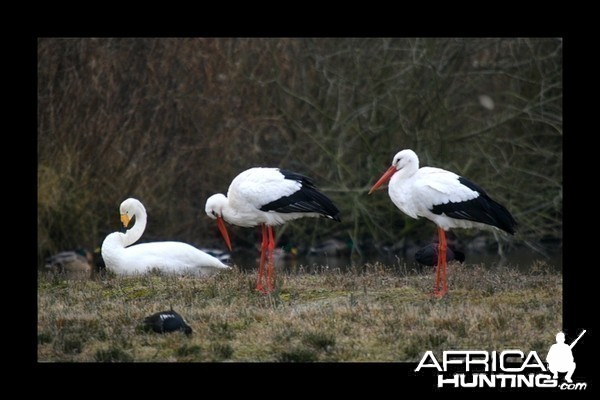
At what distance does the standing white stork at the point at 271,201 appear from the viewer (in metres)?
10.1

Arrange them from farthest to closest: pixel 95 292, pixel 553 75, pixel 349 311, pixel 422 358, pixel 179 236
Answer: pixel 179 236
pixel 553 75
pixel 95 292
pixel 349 311
pixel 422 358

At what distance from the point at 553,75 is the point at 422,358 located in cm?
1212

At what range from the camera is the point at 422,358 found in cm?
717

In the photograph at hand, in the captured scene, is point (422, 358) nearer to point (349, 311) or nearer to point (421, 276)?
point (349, 311)

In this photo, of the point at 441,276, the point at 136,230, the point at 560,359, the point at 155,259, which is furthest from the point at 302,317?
the point at 136,230

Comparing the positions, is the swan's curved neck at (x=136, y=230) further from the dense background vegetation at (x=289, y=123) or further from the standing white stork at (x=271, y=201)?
the dense background vegetation at (x=289, y=123)

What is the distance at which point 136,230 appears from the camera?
12.1 metres

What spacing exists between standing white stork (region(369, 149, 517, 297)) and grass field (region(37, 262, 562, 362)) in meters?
0.55

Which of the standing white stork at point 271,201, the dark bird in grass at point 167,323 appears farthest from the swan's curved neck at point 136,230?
the dark bird in grass at point 167,323

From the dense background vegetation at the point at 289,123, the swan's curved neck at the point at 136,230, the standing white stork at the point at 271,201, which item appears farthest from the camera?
the dense background vegetation at the point at 289,123

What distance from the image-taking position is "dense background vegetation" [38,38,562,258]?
1809 cm

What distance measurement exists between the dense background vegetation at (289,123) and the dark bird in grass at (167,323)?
33.1ft

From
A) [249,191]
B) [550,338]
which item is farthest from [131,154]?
[550,338]
